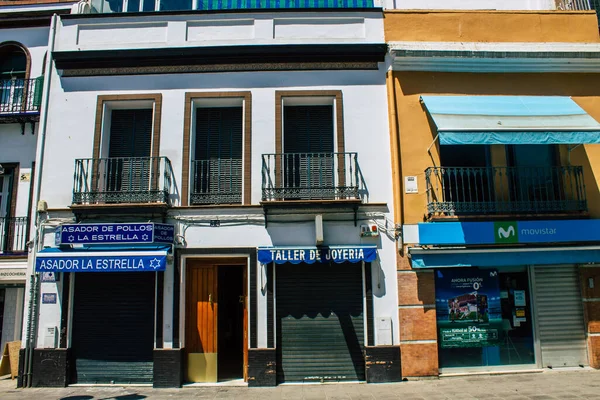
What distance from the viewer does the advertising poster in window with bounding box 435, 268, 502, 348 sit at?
892 centimetres

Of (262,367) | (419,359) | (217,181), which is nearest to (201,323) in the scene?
(262,367)

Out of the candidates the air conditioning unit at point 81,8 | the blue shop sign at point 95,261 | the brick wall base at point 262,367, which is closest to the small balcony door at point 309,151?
the blue shop sign at point 95,261

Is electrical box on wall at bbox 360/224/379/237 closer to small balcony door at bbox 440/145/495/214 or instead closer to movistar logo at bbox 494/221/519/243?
small balcony door at bbox 440/145/495/214

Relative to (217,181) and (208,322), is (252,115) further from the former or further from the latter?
(208,322)

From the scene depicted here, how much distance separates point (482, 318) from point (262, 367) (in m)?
4.91

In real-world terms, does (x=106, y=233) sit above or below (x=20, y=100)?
below

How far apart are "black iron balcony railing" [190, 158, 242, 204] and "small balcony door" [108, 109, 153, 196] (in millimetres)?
1080

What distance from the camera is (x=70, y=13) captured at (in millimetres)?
10438

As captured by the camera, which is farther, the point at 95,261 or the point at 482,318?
the point at 482,318

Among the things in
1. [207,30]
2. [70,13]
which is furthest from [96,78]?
[207,30]

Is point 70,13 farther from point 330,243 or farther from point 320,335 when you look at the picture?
point 320,335

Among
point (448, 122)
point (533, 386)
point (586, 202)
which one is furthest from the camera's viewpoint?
point (586, 202)

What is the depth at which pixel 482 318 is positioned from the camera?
907 centimetres

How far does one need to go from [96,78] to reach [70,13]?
222 centimetres
